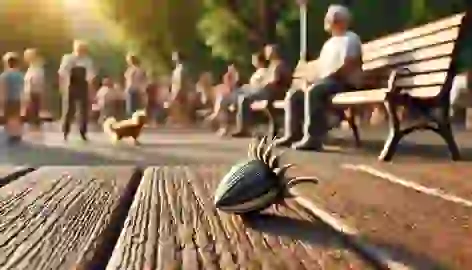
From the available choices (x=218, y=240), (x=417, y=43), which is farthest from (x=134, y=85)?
(x=218, y=240)

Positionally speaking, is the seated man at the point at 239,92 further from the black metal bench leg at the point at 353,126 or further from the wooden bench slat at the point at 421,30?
the wooden bench slat at the point at 421,30

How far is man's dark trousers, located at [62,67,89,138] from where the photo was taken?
10227mm

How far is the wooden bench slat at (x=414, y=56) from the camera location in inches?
219

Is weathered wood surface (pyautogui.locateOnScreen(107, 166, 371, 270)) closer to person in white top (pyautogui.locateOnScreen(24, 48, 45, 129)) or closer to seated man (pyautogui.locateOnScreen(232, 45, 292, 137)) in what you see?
seated man (pyautogui.locateOnScreen(232, 45, 292, 137))

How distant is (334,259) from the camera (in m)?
1.15

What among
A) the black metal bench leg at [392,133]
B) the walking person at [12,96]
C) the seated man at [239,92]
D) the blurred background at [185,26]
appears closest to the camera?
the black metal bench leg at [392,133]

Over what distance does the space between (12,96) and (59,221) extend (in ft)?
30.6

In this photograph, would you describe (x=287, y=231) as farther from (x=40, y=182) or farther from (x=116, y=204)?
(x=40, y=182)

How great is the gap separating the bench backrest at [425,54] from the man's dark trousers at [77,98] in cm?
377

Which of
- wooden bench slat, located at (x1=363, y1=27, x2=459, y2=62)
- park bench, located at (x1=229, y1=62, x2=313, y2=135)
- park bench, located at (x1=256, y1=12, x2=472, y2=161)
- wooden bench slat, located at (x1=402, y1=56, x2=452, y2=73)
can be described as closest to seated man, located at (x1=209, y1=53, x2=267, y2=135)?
park bench, located at (x1=229, y1=62, x2=313, y2=135)

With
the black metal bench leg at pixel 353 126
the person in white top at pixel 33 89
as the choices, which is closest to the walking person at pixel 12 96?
the person in white top at pixel 33 89

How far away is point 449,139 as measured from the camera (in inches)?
216

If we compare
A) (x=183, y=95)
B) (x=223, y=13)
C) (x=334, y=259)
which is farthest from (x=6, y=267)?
(x=223, y=13)

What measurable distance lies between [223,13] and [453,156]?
15.7m
